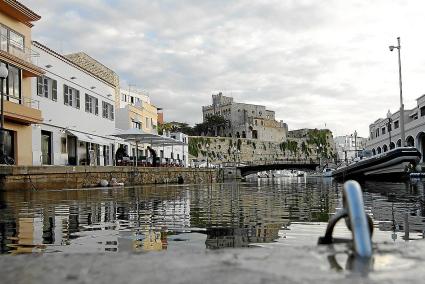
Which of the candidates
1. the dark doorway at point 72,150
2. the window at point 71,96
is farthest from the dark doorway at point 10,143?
the dark doorway at point 72,150

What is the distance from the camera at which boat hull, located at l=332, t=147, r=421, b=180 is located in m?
28.7

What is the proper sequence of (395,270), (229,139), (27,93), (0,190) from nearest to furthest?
1. (395,270)
2. (0,190)
3. (27,93)
4. (229,139)

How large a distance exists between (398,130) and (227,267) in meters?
54.0

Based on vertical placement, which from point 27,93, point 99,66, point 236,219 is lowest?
point 236,219

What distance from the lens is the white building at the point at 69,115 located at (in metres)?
26.1

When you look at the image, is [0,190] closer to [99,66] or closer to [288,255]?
[288,255]

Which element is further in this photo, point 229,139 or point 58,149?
point 229,139

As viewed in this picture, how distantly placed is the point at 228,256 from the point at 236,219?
500 cm

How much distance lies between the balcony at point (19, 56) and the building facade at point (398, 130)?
83.3 feet

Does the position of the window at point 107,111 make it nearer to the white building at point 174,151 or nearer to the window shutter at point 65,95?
the window shutter at point 65,95

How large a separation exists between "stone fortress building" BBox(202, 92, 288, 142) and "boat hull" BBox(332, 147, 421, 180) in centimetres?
9507

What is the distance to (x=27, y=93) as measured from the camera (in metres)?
23.9

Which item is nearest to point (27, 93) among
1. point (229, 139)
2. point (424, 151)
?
point (424, 151)

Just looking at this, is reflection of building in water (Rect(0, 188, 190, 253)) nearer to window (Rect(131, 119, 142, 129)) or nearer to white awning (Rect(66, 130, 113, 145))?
white awning (Rect(66, 130, 113, 145))
